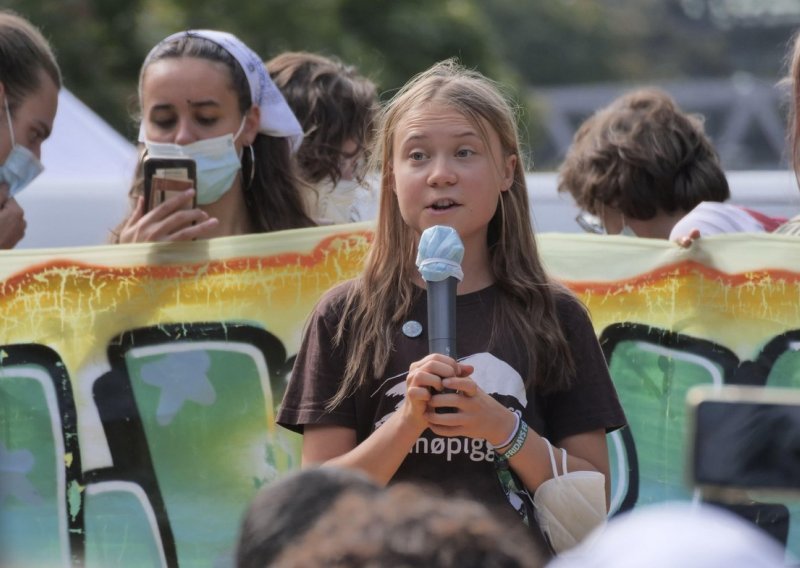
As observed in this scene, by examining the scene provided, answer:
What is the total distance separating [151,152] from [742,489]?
2998 millimetres

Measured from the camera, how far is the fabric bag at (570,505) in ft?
10.0

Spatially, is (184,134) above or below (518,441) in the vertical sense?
above

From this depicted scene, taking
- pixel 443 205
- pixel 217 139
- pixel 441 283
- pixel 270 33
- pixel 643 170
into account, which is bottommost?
pixel 441 283

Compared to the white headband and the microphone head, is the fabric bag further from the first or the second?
the white headband

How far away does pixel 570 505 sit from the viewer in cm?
306

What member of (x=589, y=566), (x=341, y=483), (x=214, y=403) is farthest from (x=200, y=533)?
(x=589, y=566)

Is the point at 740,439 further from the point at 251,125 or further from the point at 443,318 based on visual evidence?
the point at 251,125

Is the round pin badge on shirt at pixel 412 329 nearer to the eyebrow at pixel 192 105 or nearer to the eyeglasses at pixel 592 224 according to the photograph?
the eyebrow at pixel 192 105

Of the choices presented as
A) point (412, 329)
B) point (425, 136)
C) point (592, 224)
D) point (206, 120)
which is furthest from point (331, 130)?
point (412, 329)

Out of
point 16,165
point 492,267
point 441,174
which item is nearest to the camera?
point 441,174

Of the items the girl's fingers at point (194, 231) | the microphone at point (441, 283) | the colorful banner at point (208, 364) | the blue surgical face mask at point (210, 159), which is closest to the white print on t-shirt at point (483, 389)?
the microphone at point (441, 283)

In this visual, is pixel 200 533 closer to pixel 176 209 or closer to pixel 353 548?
pixel 176 209

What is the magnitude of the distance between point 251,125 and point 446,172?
4.66 ft

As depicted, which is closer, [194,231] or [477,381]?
[477,381]
